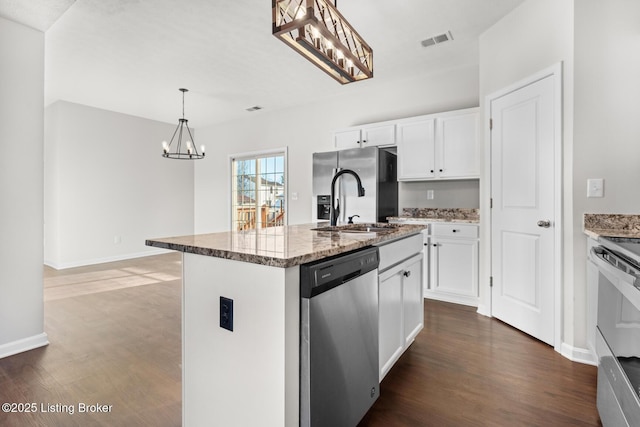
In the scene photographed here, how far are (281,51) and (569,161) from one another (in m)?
2.89

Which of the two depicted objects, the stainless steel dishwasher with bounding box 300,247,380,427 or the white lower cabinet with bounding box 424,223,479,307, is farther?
the white lower cabinet with bounding box 424,223,479,307

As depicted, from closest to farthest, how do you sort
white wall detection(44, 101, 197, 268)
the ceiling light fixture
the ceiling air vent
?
1. the ceiling light fixture
2. the ceiling air vent
3. white wall detection(44, 101, 197, 268)

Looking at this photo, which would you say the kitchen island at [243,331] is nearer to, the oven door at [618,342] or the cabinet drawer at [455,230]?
the oven door at [618,342]

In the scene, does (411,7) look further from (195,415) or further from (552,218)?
(195,415)

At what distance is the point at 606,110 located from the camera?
2.14 metres

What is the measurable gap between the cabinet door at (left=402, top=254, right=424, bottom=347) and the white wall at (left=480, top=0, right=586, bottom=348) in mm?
1031

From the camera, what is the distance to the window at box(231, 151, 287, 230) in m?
5.89

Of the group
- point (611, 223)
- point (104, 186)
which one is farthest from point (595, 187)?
point (104, 186)

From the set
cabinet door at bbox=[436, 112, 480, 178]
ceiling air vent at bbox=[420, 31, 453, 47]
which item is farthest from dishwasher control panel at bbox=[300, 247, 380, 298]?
ceiling air vent at bbox=[420, 31, 453, 47]

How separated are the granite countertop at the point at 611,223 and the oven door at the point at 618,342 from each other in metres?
0.75

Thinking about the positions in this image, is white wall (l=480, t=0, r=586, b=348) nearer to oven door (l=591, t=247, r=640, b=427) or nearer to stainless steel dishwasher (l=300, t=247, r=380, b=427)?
oven door (l=591, t=247, r=640, b=427)

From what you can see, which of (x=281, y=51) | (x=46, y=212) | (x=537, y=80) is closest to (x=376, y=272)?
(x=537, y=80)

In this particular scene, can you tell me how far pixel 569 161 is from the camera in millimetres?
2246

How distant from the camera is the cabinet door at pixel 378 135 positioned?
4.05 meters
